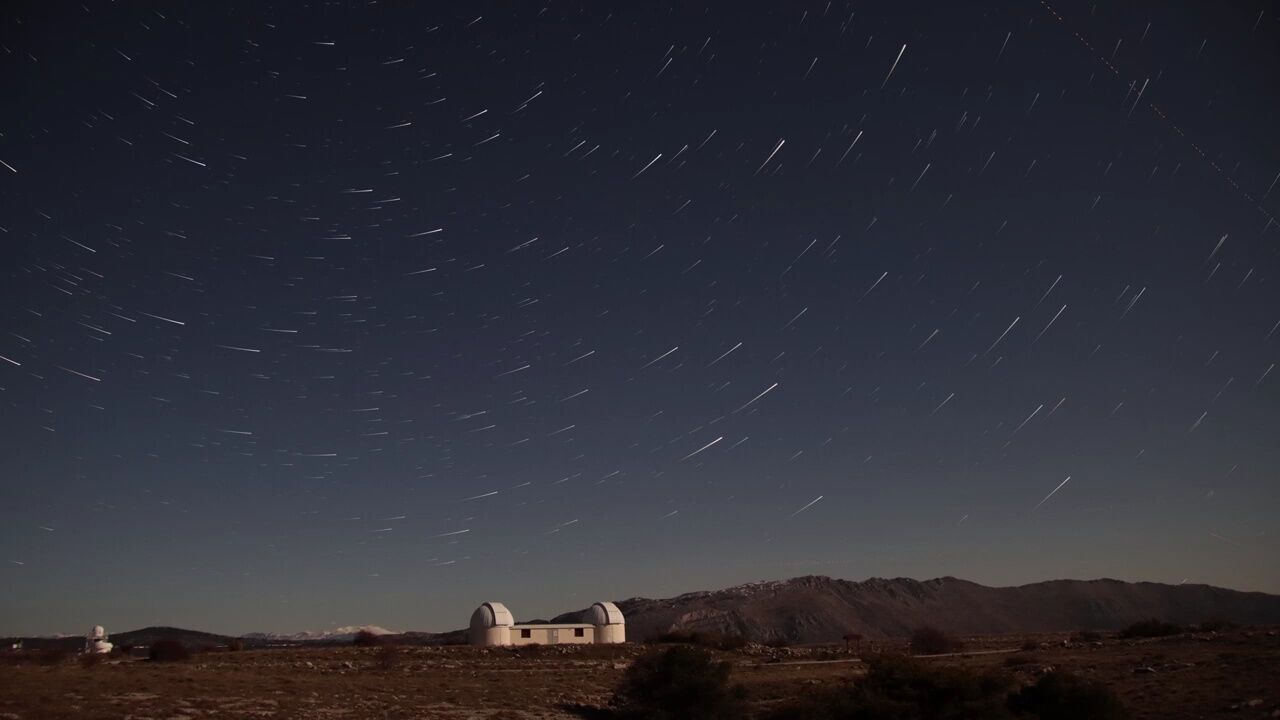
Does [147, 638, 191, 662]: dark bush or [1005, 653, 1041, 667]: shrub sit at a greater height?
[147, 638, 191, 662]: dark bush

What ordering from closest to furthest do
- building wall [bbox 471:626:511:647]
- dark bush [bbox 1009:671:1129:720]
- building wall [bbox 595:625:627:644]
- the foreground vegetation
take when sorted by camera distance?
dark bush [bbox 1009:671:1129:720]
the foreground vegetation
building wall [bbox 471:626:511:647]
building wall [bbox 595:625:627:644]

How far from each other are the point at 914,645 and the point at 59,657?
2166 inches

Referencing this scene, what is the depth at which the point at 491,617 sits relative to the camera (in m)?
67.8

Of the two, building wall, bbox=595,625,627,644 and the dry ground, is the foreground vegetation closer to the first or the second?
the dry ground

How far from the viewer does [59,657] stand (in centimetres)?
4697

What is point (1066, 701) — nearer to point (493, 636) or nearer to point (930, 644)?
point (930, 644)

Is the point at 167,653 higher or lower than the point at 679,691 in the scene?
higher

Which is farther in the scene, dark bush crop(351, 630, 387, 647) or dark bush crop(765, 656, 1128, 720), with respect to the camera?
dark bush crop(351, 630, 387, 647)

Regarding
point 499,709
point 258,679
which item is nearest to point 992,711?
point 499,709

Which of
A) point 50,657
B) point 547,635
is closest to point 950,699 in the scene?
point 50,657

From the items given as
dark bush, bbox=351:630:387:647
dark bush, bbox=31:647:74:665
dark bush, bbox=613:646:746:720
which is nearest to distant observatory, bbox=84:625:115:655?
dark bush, bbox=31:647:74:665

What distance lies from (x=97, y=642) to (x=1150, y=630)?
7475cm

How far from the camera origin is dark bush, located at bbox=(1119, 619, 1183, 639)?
5950cm

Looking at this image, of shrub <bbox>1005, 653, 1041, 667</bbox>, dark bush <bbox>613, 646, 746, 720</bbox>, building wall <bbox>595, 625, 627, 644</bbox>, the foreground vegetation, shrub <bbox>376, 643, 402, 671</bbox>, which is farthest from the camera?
building wall <bbox>595, 625, 627, 644</bbox>
